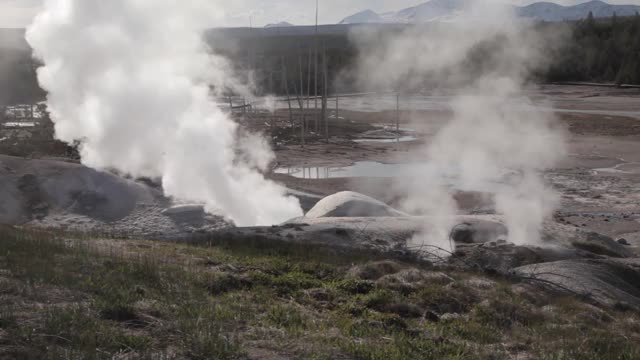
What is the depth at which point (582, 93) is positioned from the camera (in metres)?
56.3

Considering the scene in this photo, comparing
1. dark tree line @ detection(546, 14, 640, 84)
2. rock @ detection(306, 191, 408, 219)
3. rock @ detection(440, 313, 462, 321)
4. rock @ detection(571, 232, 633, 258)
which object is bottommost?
rock @ detection(571, 232, 633, 258)

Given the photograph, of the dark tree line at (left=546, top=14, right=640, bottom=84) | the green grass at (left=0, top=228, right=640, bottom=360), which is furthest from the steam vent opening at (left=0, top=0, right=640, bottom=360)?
the dark tree line at (left=546, top=14, right=640, bottom=84)

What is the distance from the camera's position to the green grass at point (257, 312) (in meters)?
5.18

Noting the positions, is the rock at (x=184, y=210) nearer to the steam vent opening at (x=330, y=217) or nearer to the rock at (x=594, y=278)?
the steam vent opening at (x=330, y=217)

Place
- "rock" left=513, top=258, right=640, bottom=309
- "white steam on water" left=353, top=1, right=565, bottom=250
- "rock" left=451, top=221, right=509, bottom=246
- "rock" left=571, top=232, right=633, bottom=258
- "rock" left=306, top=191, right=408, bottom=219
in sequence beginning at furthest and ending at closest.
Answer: "white steam on water" left=353, top=1, right=565, bottom=250 < "rock" left=306, top=191, right=408, bottom=219 < "rock" left=451, top=221, right=509, bottom=246 < "rock" left=571, top=232, right=633, bottom=258 < "rock" left=513, top=258, right=640, bottom=309

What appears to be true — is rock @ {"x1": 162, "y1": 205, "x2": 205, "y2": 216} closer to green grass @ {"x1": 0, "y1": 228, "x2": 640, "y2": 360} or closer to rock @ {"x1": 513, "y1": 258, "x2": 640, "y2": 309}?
green grass @ {"x1": 0, "y1": 228, "x2": 640, "y2": 360}

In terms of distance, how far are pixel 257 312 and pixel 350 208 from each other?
9.17 m

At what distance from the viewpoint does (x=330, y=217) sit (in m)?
14.9

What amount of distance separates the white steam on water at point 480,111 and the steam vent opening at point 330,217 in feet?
0.54

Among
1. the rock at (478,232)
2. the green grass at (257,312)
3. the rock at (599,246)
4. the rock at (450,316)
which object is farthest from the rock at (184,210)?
the rock at (450,316)

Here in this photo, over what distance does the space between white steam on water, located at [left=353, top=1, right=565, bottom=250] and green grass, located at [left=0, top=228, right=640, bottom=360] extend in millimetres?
8914

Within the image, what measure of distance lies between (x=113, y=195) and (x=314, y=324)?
1156 centimetres

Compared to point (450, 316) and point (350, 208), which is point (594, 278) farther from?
point (350, 208)

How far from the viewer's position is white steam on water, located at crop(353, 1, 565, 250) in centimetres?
2184
